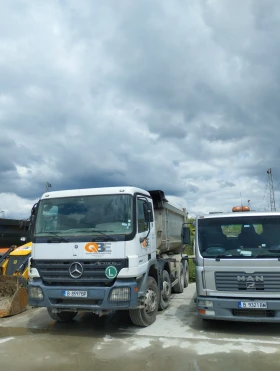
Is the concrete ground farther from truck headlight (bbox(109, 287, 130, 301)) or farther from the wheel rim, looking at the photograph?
truck headlight (bbox(109, 287, 130, 301))

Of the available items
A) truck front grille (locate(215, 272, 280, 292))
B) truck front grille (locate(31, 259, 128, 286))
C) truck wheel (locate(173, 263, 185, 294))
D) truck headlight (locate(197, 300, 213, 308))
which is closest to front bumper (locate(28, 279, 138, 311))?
truck front grille (locate(31, 259, 128, 286))

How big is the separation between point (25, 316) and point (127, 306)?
3.30m

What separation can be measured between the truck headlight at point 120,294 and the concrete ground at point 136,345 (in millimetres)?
754

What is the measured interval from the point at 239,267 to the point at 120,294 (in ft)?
7.05

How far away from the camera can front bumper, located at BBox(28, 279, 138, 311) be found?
5828 millimetres

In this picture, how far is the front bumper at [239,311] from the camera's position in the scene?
5875mm

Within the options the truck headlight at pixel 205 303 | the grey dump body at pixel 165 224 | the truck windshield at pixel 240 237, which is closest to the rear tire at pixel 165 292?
the grey dump body at pixel 165 224

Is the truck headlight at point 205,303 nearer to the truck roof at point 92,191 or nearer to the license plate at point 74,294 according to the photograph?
the license plate at point 74,294

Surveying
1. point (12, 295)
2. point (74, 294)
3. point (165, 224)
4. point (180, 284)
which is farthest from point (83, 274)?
point (180, 284)

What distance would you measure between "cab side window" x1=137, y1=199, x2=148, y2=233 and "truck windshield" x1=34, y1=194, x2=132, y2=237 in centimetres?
26

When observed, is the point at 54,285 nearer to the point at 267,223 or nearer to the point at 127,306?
the point at 127,306

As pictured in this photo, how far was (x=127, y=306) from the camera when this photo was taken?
19.1 feet

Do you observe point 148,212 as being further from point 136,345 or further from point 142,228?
point 136,345

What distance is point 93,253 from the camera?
5.96 m
